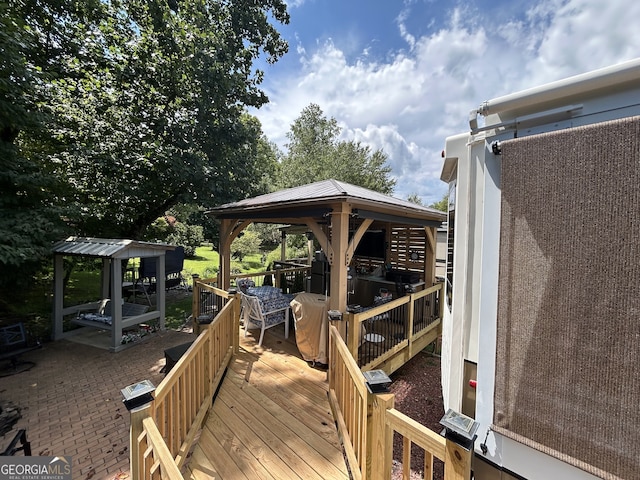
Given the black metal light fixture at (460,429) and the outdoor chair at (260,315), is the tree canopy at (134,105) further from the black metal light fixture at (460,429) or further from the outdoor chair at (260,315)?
the black metal light fixture at (460,429)

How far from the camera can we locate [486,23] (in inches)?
216

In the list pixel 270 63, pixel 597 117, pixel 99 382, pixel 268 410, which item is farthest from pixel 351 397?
pixel 270 63

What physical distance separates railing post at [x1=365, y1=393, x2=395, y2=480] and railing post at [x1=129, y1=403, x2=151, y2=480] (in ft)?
5.68

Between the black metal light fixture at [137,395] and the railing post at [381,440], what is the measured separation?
1713 mm

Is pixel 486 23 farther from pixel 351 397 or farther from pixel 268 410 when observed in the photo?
pixel 268 410

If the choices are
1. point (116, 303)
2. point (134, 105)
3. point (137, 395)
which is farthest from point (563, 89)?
point (134, 105)

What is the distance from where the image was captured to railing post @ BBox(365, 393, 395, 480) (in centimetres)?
198

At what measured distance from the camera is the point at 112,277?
6.14 metres

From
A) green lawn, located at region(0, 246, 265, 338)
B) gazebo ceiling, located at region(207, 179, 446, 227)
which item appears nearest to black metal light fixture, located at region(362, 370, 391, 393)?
gazebo ceiling, located at region(207, 179, 446, 227)

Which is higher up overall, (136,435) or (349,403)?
(136,435)

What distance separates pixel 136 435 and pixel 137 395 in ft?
0.90

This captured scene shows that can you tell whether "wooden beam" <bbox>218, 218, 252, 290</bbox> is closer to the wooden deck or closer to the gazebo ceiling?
the gazebo ceiling

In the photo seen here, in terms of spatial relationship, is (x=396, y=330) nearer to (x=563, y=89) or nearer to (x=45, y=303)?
(x=563, y=89)

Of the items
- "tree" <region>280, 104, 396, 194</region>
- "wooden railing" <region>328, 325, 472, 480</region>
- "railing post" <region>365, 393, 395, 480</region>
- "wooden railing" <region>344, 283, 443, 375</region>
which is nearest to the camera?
"wooden railing" <region>328, 325, 472, 480</region>
